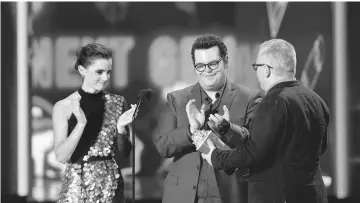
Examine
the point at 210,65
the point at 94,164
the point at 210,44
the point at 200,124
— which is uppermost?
the point at 210,44

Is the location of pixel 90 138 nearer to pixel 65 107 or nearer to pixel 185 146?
pixel 65 107

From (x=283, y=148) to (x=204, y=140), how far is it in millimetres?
415

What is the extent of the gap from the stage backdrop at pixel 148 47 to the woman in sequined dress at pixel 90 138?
2.07 m

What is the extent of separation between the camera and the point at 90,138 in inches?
118

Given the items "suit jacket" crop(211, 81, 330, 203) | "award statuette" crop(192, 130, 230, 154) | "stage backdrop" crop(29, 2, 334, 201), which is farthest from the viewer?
"stage backdrop" crop(29, 2, 334, 201)

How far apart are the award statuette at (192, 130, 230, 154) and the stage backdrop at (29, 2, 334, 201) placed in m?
2.28

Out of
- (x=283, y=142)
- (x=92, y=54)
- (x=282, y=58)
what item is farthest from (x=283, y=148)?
(x=92, y=54)

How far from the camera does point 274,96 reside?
254cm

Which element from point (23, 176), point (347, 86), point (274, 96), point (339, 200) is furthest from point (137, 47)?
point (274, 96)

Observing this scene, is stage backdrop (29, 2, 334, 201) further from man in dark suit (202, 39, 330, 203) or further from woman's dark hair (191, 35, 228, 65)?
man in dark suit (202, 39, 330, 203)

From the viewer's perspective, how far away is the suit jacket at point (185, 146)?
9.44 feet

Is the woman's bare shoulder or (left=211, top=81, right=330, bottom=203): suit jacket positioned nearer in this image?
(left=211, top=81, right=330, bottom=203): suit jacket

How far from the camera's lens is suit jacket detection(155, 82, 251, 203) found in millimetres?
2877

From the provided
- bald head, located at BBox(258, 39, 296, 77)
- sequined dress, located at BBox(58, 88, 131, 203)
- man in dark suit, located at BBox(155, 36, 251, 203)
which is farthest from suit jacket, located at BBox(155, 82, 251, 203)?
bald head, located at BBox(258, 39, 296, 77)
